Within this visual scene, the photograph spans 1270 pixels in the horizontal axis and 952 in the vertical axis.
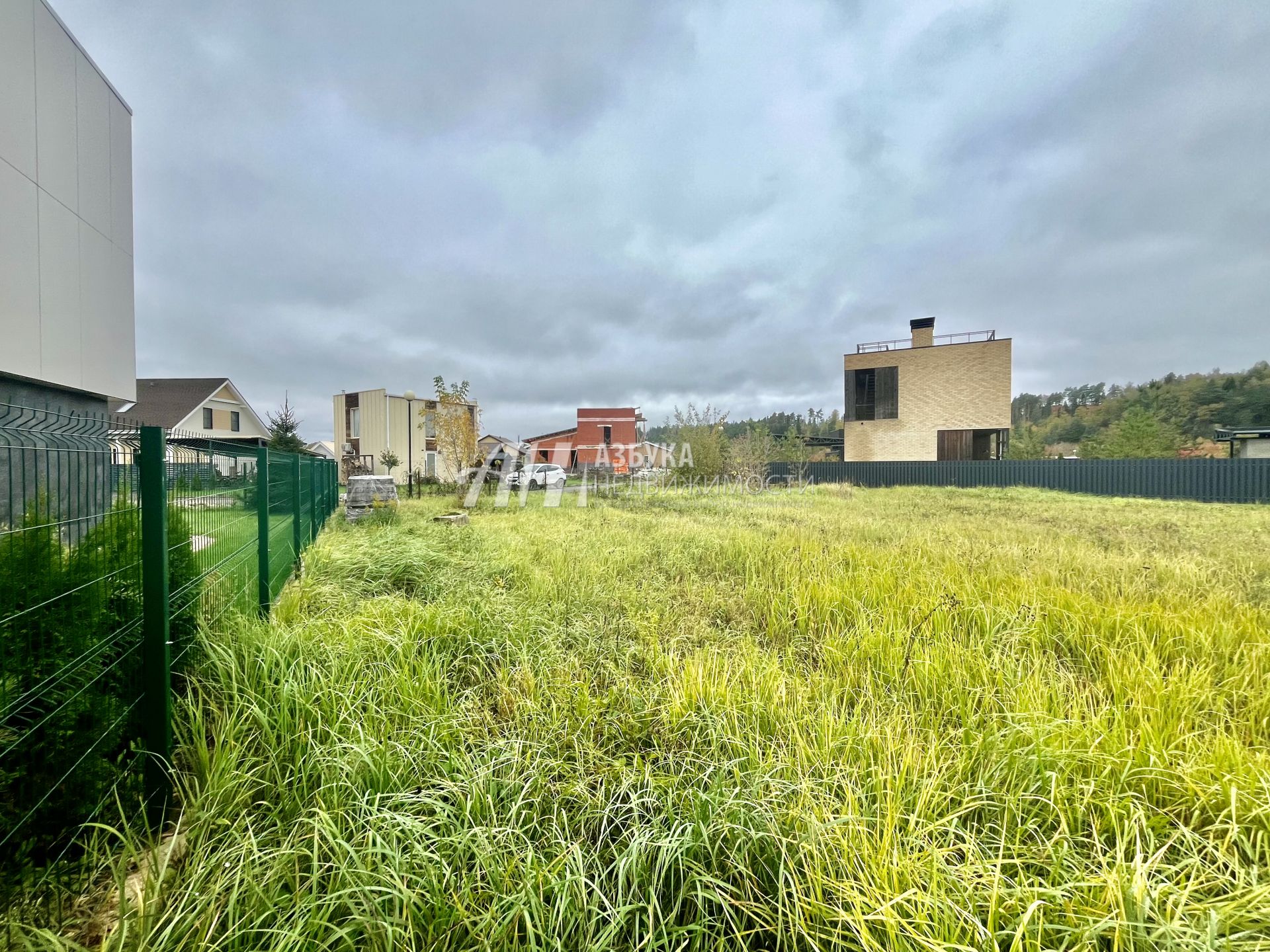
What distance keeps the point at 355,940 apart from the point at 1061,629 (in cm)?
461

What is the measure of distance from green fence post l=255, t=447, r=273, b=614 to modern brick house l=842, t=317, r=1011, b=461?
2869 centimetres

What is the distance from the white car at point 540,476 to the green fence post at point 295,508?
14.1m

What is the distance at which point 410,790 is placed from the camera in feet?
6.10

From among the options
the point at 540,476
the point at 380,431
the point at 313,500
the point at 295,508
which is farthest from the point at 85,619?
the point at 380,431

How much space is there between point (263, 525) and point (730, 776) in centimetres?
402

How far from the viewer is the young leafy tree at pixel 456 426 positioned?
16.2 m

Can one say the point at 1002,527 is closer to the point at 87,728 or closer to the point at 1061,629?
the point at 1061,629

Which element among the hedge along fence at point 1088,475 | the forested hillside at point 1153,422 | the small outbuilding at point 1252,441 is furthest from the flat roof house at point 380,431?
the small outbuilding at point 1252,441

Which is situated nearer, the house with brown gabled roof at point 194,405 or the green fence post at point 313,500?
the green fence post at point 313,500

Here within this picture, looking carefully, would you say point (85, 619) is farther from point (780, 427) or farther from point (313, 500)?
point (780, 427)

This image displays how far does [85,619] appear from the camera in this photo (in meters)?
1.74

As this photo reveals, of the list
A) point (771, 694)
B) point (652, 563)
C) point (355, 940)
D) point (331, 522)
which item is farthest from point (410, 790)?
point (331, 522)

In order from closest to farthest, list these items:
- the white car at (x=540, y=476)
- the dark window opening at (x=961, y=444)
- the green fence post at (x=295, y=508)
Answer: the green fence post at (x=295, y=508) < the white car at (x=540, y=476) < the dark window opening at (x=961, y=444)

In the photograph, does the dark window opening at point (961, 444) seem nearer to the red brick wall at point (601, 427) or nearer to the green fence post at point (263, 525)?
the red brick wall at point (601, 427)
